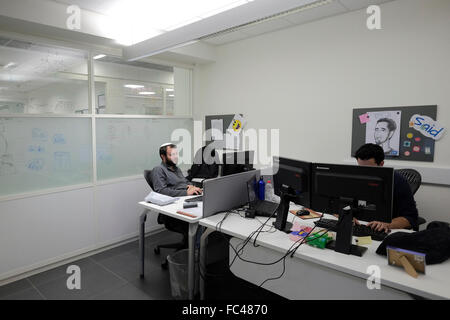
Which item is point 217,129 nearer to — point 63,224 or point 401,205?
point 63,224

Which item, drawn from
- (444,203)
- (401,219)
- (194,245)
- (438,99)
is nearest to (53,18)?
(194,245)

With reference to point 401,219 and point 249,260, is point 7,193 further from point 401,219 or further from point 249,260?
point 401,219

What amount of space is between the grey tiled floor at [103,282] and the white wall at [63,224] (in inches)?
6.2

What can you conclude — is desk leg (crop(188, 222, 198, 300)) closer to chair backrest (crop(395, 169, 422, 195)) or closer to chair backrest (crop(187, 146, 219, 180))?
chair backrest (crop(187, 146, 219, 180))

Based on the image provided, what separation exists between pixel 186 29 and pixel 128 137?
1.75 metres

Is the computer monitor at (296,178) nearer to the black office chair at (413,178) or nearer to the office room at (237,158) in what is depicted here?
the office room at (237,158)

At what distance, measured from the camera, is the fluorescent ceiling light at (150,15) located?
2.81 m

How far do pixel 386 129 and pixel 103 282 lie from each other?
3.18m

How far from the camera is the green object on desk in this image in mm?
1729

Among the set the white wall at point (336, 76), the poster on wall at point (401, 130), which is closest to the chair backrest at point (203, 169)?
the white wall at point (336, 76)

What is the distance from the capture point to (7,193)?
278 centimetres

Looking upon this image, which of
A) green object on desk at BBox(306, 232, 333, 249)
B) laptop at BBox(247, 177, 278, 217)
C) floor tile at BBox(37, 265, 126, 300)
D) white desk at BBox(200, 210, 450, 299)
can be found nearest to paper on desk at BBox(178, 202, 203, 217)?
white desk at BBox(200, 210, 450, 299)

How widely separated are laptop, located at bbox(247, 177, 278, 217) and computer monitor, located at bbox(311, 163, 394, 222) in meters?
0.58

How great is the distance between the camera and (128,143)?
147 inches
